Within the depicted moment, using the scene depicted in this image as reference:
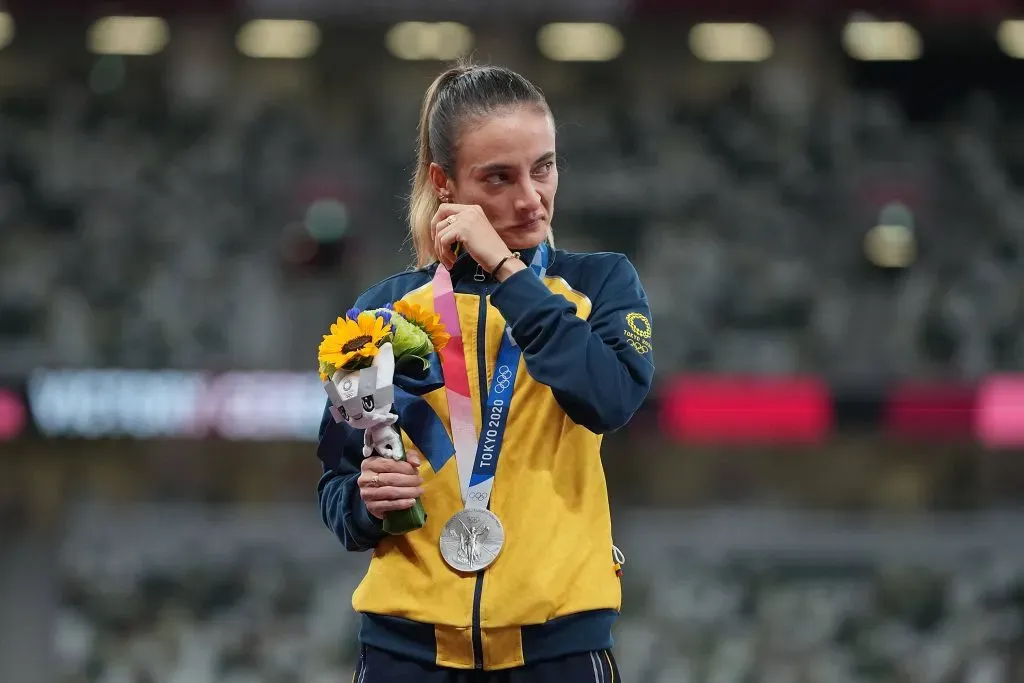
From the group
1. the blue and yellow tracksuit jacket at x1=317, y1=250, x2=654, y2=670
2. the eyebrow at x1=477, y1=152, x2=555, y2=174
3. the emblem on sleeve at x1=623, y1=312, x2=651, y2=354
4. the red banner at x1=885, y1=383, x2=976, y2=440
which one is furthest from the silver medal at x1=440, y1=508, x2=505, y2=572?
the red banner at x1=885, y1=383, x2=976, y2=440

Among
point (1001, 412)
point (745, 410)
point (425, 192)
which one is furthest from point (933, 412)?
→ point (425, 192)

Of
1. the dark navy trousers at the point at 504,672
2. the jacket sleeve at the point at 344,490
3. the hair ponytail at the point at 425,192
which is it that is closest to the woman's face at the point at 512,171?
the hair ponytail at the point at 425,192

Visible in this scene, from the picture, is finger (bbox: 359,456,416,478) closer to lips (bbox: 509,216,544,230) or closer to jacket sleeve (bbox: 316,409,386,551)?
jacket sleeve (bbox: 316,409,386,551)

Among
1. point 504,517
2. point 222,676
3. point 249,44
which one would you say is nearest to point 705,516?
point 222,676

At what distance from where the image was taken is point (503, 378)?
1.65 m

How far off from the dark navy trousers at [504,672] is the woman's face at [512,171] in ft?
1.62

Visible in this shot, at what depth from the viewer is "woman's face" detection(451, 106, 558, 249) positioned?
→ 5.43 ft

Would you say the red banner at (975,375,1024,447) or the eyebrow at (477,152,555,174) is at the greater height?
the eyebrow at (477,152,555,174)

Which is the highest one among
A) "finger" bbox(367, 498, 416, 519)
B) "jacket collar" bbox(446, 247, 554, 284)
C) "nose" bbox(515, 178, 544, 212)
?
"nose" bbox(515, 178, 544, 212)

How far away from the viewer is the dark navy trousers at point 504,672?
1591 mm

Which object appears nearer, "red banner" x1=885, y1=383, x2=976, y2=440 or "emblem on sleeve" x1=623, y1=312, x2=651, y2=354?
"emblem on sleeve" x1=623, y1=312, x2=651, y2=354

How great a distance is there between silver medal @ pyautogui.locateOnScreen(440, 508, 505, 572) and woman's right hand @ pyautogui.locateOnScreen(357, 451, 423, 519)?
59 mm

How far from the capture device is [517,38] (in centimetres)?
836

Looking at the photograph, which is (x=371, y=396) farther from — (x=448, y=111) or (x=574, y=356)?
(x=448, y=111)
